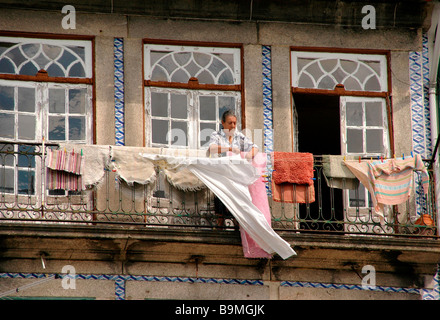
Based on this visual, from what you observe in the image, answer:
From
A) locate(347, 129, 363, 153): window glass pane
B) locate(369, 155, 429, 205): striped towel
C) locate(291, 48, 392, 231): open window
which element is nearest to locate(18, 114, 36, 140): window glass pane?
locate(291, 48, 392, 231): open window

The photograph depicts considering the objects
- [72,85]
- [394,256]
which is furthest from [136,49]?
[394,256]

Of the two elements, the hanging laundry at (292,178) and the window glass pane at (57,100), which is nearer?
the hanging laundry at (292,178)

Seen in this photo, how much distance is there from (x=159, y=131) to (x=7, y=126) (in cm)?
181

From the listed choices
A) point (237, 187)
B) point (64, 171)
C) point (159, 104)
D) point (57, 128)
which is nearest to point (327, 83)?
point (159, 104)

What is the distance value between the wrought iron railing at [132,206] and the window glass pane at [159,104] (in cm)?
104

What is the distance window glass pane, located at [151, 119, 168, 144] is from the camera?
1669 centimetres

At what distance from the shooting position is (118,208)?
16.0m

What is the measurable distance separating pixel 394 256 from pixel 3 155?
184 inches

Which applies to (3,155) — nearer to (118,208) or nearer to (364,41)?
(118,208)

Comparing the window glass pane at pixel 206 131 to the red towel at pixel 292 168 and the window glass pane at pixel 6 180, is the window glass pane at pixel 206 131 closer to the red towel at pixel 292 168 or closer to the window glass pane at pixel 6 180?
the red towel at pixel 292 168

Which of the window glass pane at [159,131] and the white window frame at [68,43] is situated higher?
the white window frame at [68,43]

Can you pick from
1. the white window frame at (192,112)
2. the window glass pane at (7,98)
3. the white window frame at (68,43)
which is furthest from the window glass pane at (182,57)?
the window glass pane at (7,98)

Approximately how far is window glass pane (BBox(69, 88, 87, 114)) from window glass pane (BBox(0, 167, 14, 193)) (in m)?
1.13

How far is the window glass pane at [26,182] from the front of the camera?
16.1 m
